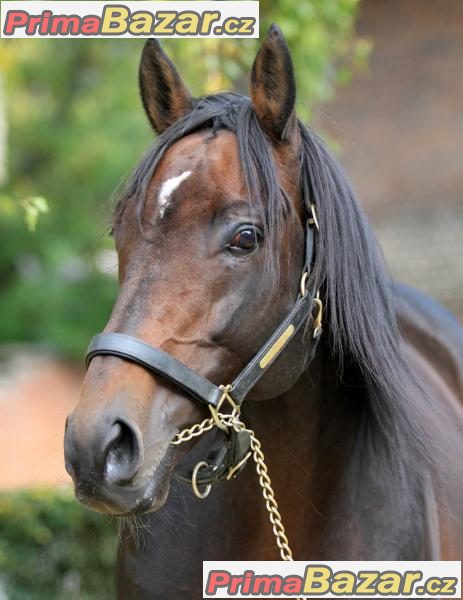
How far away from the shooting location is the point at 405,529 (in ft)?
9.40

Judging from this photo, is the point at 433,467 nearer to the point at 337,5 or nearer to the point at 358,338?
the point at 358,338

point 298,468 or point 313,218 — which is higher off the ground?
point 313,218

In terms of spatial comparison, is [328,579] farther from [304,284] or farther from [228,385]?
[304,284]

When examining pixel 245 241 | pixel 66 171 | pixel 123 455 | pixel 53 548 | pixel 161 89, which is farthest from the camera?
pixel 66 171

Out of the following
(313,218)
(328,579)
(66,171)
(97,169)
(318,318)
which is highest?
(66,171)

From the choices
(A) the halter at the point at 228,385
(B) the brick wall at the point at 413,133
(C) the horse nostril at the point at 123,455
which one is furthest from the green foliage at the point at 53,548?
(B) the brick wall at the point at 413,133

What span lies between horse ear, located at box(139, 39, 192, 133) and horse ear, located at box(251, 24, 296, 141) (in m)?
0.29

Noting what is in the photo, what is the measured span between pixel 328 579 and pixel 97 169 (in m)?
7.90

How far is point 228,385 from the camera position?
2576 mm

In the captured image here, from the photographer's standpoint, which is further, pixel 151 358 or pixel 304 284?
pixel 304 284

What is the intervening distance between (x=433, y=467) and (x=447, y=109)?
8674mm

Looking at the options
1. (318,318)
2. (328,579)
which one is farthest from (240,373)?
(328,579)

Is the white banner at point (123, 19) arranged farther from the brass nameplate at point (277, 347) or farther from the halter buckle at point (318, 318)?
the brass nameplate at point (277, 347)

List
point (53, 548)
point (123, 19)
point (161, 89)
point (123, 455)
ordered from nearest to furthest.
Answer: point (123, 455)
point (161, 89)
point (123, 19)
point (53, 548)
